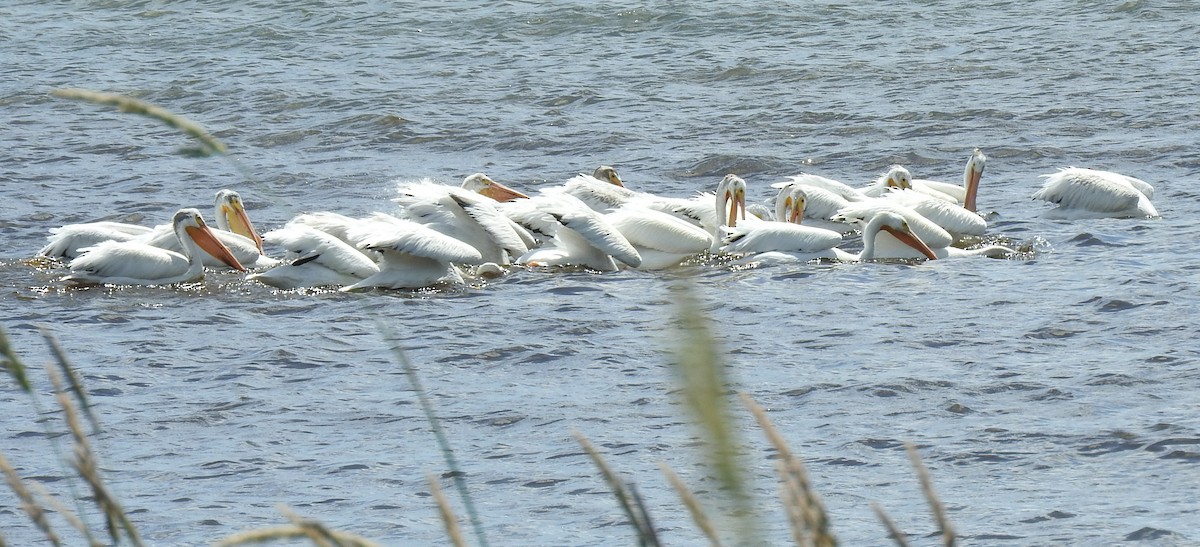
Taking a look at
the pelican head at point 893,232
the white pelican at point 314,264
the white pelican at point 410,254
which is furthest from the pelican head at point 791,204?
the white pelican at point 314,264

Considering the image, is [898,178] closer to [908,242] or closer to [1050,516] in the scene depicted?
[908,242]

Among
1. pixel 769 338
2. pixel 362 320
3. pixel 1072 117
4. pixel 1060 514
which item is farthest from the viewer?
pixel 1072 117

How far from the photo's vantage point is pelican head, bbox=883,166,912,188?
32.0ft

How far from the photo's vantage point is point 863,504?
459cm

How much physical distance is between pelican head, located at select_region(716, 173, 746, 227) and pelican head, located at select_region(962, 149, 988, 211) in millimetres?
1415

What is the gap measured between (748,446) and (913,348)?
66.5 inches

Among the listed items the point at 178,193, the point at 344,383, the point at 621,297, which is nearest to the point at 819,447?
the point at 344,383

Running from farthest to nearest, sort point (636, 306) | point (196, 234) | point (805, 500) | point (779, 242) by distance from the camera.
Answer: point (779, 242)
point (196, 234)
point (636, 306)
point (805, 500)

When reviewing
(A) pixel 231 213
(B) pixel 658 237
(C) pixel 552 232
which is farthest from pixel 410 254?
(A) pixel 231 213

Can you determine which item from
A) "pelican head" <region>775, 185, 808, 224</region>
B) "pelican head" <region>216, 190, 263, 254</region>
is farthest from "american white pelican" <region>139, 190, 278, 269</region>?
"pelican head" <region>775, 185, 808, 224</region>

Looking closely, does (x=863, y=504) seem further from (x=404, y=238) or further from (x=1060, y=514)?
(x=404, y=238)

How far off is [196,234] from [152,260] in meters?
0.32

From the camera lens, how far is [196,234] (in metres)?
8.23

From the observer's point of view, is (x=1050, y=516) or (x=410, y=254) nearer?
(x=1050, y=516)
